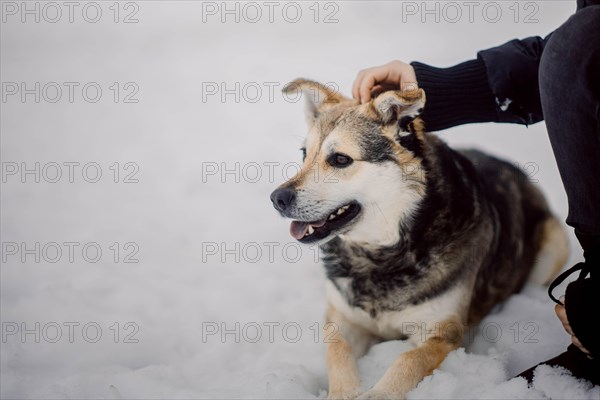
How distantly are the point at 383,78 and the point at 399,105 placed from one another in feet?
1.07

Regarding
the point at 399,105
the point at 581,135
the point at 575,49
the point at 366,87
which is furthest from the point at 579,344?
the point at 366,87

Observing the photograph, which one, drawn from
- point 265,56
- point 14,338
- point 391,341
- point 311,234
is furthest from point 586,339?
point 265,56

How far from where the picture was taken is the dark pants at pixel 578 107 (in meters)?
1.92

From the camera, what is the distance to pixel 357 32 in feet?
19.0

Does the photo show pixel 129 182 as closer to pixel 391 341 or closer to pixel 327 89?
pixel 327 89

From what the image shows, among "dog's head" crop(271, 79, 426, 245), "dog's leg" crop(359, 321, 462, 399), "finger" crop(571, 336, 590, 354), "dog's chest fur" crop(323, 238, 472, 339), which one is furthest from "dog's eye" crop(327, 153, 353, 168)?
"finger" crop(571, 336, 590, 354)

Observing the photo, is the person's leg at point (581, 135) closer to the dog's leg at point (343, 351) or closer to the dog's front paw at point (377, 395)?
the dog's front paw at point (377, 395)

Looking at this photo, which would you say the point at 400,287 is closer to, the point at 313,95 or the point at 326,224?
the point at 326,224

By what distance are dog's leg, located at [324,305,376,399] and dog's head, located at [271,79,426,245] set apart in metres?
0.46

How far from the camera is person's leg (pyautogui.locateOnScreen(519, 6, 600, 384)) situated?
1925mm

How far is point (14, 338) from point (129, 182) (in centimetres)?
184

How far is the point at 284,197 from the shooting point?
8.30 ft

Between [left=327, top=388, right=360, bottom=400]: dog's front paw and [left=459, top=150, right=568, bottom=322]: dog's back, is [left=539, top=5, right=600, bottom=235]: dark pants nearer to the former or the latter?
[left=459, top=150, right=568, bottom=322]: dog's back

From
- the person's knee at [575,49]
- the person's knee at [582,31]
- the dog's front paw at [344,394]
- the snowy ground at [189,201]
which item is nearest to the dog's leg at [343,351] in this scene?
the dog's front paw at [344,394]
